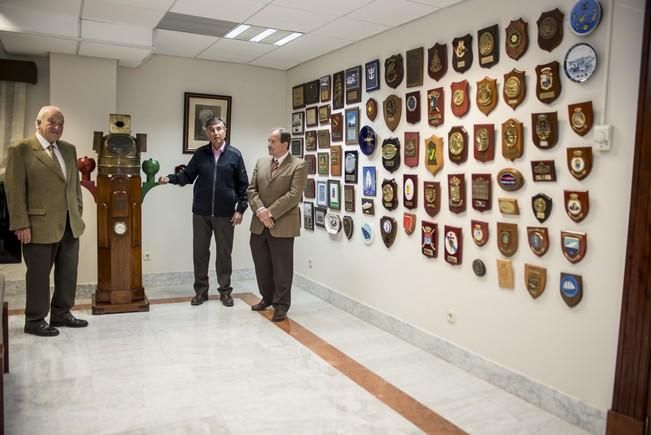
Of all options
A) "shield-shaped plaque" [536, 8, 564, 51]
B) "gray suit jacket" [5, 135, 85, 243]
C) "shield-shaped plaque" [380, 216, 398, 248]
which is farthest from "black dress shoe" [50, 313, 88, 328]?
"shield-shaped plaque" [536, 8, 564, 51]

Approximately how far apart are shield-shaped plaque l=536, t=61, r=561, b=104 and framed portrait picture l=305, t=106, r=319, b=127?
2669 mm

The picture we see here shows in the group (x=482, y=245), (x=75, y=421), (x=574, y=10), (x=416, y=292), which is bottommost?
(x=75, y=421)

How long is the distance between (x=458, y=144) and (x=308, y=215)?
2.34 metres

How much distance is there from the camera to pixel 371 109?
4.38 m

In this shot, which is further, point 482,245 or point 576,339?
point 482,245

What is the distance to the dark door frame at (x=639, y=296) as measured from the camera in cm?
237

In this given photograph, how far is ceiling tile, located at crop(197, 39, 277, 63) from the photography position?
487 centimetres

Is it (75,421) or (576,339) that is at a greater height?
(576,339)

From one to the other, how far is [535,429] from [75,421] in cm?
228

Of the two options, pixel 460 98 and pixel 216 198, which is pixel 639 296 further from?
pixel 216 198

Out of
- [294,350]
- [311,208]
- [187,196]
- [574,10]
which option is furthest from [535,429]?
[187,196]

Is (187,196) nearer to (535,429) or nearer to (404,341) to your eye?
(404,341)

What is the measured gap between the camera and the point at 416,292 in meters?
→ 3.97

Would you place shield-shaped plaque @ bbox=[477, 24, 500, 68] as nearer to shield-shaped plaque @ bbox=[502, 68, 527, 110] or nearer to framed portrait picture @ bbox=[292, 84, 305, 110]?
shield-shaped plaque @ bbox=[502, 68, 527, 110]
